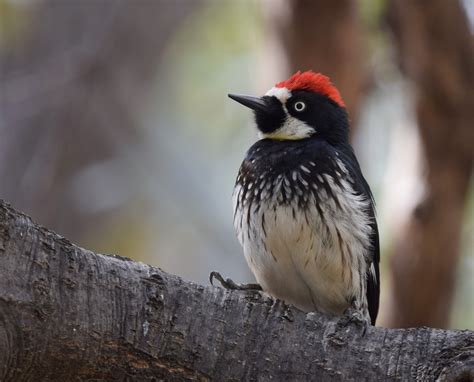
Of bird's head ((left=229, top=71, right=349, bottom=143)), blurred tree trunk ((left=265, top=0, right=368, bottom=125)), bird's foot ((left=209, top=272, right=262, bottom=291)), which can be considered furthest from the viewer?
blurred tree trunk ((left=265, top=0, right=368, bottom=125))

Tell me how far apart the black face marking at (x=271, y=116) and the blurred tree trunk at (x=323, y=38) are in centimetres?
163

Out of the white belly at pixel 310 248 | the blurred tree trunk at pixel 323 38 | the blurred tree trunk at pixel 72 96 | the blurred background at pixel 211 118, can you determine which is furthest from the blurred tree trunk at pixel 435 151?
the blurred tree trunk at pixel 72 96

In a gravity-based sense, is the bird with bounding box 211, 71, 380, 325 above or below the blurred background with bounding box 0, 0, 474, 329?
below

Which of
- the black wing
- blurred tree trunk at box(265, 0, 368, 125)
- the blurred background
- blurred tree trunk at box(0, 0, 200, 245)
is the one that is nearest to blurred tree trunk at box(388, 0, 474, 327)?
the blurred background

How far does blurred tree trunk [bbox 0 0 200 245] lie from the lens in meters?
7.58

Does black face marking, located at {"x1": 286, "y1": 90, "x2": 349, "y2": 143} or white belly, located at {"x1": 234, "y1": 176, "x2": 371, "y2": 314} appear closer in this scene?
white belly, located at {"x1": 234, "y1": 176, "x2": 371, "y2": 314}

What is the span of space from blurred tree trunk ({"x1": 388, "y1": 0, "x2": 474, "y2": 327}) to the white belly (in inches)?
89.8

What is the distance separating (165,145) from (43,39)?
2.73 m

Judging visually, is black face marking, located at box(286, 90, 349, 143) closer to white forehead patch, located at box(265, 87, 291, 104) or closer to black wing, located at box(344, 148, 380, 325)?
white forehead patch, located at box(265, 87, 291, 104)

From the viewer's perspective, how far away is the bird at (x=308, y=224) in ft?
13.6

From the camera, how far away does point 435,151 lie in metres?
6.52

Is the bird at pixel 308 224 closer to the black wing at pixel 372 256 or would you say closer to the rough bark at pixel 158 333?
the black wing at pixel 372 256

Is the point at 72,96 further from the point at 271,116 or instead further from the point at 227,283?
the point at 227,283

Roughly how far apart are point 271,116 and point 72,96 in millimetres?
3360
